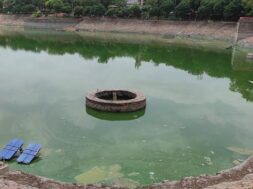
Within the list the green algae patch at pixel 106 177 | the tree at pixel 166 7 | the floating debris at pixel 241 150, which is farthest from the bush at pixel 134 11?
the green algae patch at pixel 106 177

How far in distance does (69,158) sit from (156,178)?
13.3 feet

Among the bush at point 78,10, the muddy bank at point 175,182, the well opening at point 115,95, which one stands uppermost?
the bush at point 78,10

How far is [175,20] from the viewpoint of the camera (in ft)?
229

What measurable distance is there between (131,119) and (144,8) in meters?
54.8

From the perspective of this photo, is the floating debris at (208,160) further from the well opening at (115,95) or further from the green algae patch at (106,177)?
the well opening at (115,95)

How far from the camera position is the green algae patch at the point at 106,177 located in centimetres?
1498

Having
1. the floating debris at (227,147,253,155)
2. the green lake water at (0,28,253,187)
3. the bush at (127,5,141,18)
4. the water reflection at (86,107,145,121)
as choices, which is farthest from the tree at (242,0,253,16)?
the floating debris at (227,147,253,155)

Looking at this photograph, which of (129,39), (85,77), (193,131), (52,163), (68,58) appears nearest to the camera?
(52,163)

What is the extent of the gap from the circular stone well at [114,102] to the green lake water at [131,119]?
1.96ft

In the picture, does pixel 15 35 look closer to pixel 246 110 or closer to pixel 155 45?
pixel 155 45

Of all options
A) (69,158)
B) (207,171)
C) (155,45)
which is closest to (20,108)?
(69,158)

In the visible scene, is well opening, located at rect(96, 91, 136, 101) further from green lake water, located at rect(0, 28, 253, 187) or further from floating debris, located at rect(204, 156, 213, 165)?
floating debris, located at rect(204, 156, 213, 165)

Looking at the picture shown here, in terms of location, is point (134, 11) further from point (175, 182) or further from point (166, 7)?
point (175, 182)

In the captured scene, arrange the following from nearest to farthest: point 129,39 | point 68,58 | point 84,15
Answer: point 68,58, point 129,39, point 84,15
